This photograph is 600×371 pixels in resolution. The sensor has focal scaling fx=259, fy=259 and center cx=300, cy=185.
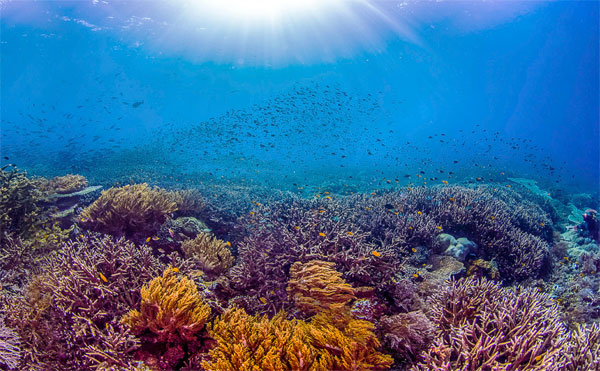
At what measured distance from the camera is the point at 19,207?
241 inches

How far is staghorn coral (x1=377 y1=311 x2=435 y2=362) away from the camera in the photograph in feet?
10.1

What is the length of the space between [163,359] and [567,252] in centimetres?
1294

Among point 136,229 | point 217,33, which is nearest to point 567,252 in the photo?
point 136,229

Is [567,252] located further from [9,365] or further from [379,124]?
[379,124]

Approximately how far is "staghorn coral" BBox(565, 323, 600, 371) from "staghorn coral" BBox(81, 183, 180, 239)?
7.57 metres

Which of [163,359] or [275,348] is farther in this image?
[163,359]

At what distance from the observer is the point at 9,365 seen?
2707mm

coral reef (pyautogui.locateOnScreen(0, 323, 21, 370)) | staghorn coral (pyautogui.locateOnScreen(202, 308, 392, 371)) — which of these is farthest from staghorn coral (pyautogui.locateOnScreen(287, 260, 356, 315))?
coral reef (pyautogui.locateOnScreen(0, 323, 21, 370))

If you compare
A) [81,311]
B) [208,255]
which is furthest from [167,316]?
[208,255]

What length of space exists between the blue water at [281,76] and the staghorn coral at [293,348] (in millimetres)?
12376

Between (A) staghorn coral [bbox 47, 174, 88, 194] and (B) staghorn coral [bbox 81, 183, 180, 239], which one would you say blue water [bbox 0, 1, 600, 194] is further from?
(B) staghorn coral [bbox 81, 183, 180, 239]

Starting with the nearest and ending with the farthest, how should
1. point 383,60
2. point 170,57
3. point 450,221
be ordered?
point 450,221 → point 170,57 → point 383,60

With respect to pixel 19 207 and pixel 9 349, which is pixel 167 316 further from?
pixel 19 207

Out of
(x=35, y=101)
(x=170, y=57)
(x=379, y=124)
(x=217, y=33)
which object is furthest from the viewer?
(x=379, y=124)
